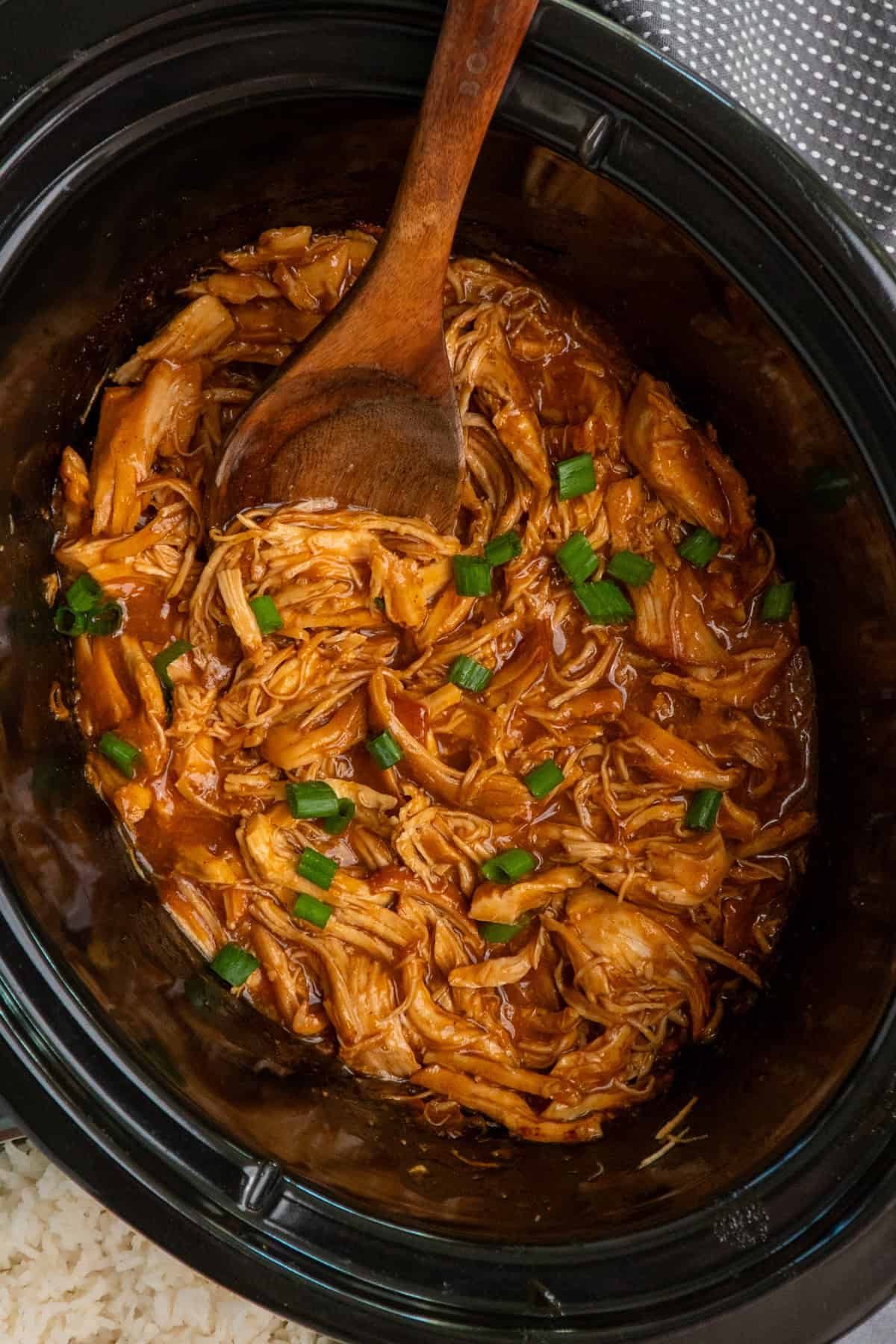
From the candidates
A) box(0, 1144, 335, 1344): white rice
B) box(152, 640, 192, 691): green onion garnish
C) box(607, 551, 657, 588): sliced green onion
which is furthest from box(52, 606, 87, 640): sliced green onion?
box(0, 1144, 335, 1344): white rice

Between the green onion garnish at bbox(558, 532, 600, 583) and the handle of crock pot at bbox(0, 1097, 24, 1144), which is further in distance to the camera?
the green onion garnish at bbox(558, 532, 600, 583)

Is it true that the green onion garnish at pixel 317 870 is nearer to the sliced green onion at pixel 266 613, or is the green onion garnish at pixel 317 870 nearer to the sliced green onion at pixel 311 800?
the sliced green onion at pixel 311 800

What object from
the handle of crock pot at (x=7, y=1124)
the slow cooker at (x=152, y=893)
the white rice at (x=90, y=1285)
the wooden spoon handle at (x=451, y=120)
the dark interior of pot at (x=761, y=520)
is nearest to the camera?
the wooden spoon handle at (x=451, y=120)

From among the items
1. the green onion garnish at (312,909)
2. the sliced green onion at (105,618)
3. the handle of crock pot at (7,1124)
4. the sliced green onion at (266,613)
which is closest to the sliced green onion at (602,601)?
the sliced green onion at (266,613)

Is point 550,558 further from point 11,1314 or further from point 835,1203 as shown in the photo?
point 11,1314

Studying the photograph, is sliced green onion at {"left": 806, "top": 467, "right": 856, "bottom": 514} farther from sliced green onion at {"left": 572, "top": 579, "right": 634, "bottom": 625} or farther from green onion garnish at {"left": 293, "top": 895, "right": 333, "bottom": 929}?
green onion garnish at {"left": 293, "top": 895, "right": 333, "bottom": 929}
